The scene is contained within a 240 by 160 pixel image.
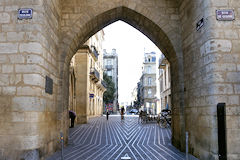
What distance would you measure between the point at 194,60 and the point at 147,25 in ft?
8.18

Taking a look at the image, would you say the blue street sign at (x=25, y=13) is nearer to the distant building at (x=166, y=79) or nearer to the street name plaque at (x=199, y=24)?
the street name plaque at (x=199, y=24)

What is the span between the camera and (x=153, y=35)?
822 centimetres

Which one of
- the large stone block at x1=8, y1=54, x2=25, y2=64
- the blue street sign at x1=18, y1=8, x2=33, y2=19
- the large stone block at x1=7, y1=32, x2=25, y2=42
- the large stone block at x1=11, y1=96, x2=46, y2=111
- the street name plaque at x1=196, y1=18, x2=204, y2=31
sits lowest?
the large stone block at x1=11, y1=96, x2=46, y2=111

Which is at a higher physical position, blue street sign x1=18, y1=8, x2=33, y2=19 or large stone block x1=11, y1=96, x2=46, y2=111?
blue street sign x1=18, y1=8, x2=33, y2=19

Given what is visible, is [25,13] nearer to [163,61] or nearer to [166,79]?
[163,61]

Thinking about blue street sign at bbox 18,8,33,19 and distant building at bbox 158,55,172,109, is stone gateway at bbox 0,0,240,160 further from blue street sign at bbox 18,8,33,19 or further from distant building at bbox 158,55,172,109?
distant building at bbox 158,55,172,109

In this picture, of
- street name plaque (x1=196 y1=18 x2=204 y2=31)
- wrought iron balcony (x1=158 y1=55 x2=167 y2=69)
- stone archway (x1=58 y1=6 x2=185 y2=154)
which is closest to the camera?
street name plaque (x1=196 y1=18 x2=204 y2=31)

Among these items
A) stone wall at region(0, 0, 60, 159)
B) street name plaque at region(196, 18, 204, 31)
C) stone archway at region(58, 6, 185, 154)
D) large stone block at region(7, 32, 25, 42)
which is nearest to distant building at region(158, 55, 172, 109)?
stone archway at region(58, 6, 185, 154)

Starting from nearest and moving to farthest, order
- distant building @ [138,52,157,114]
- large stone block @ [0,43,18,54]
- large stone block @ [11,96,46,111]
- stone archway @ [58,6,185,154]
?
large stone block @ [11,96,46,111]
large stone block @ [0,43,18,54]
stone archway @ [58,6,185,154]
distant building @ [138,52,157,114]

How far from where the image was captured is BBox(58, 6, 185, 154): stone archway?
Answer: 6.90 m

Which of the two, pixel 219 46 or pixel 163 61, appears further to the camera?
pixel 163 61

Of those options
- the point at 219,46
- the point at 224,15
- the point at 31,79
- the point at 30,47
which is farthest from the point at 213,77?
the point at 30,47

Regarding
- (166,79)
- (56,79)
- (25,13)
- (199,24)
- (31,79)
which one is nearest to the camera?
(31,79)

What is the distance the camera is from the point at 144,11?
7.46 metres
